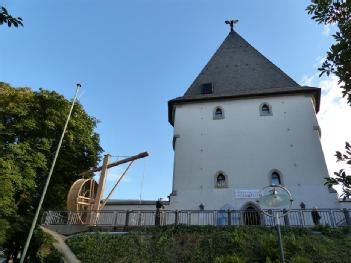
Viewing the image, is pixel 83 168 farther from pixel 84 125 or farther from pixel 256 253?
pixel 256 253

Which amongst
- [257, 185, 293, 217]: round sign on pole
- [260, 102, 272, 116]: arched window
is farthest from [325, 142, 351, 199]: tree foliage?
[260, 102, 272, 116]: arched window

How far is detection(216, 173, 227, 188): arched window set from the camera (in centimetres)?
1984

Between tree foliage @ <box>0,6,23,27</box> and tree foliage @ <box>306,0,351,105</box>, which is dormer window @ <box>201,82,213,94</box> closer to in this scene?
tree foliage @ <box>306,0,351,105</box>

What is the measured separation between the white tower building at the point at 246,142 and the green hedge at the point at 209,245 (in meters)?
5.50

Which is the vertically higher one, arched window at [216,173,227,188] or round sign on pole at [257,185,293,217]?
arched window at [216,173,227,188]

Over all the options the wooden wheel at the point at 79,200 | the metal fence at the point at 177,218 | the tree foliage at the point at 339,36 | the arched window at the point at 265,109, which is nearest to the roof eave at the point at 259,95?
the arched window at the point at 265,109

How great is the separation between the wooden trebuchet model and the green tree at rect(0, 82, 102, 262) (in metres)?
2.06

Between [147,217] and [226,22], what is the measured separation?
25547 mm

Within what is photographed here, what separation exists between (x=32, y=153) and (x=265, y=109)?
15801mm

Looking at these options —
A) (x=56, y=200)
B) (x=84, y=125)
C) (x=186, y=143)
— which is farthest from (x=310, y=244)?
(x=84, y=125)

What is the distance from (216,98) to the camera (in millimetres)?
23531

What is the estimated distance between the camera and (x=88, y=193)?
20.0 metres

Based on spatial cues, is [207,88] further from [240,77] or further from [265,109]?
[265,109]

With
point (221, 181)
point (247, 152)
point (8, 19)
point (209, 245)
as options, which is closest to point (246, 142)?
point (247, 152)
